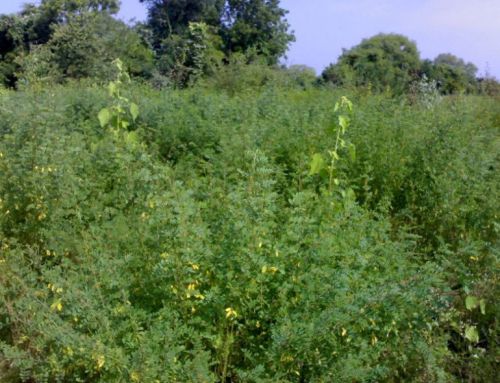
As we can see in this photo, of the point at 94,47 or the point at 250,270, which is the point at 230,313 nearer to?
the point at 250,270

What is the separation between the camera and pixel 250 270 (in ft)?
9.33

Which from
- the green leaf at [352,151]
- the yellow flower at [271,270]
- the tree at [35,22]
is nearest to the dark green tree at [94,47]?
the tree at [35,22]

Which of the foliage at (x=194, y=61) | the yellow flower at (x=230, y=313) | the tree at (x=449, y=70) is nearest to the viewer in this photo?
the yellow flower at (x=230, y=313)

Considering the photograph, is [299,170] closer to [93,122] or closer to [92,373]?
[92,373]

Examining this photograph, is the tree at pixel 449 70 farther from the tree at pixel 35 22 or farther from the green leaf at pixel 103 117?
the green leaf at pixel 103 117

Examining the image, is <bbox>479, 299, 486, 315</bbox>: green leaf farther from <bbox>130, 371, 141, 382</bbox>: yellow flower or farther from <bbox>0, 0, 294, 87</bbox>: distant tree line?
<bbox>0, 0, 294, 87</bbox>: distant tree line

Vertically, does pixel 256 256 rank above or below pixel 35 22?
below

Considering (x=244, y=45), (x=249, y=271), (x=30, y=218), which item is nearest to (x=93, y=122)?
(x=30, y=218)

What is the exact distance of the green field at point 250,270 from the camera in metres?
2.69

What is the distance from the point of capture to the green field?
269 centimetres

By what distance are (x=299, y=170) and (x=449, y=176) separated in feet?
3.41

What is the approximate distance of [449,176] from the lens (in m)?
4.30

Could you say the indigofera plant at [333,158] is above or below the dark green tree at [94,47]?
below

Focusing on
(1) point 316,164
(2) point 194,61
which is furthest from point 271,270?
(2) point 194,61
